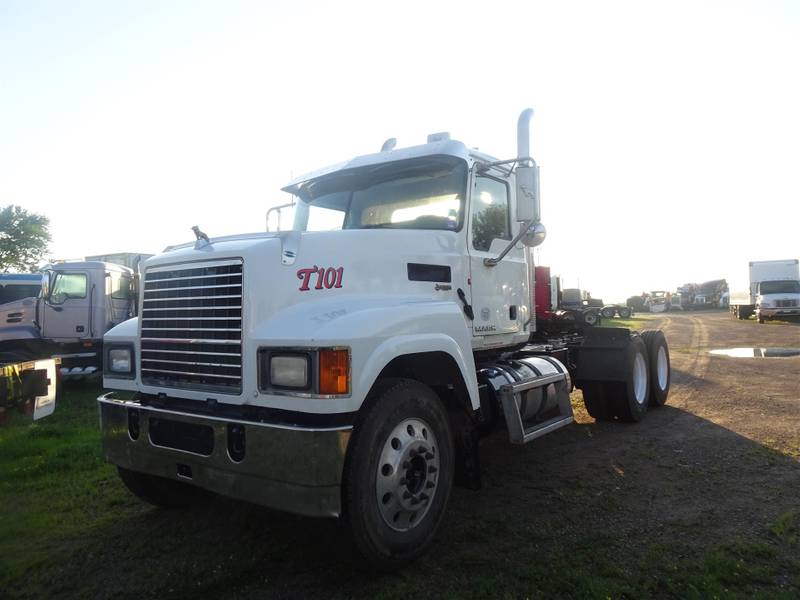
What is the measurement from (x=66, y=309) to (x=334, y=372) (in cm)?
1157

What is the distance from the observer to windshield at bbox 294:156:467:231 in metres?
4.86

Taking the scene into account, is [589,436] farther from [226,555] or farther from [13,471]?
[13,471]

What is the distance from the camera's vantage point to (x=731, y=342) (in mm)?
18859

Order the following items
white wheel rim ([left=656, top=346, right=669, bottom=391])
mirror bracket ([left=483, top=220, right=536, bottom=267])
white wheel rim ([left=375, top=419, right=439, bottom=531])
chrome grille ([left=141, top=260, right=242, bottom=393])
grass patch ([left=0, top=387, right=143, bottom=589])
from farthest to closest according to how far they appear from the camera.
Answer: white wheel rim ([left=656, top=346, right=669, bottom=391]) → mirror bracket ([left=483, top=220, right=536, bottom=267]) → grass patch ([left=0, top=387, right=143, bottom=589]) → chrome grille ([left=141, top=260, right=242, bottom=393]) → white wheel rim ([left=375, top=419, right=439, bottom=531])

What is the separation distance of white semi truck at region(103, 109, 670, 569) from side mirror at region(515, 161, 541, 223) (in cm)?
2

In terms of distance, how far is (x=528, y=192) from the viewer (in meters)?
4.94

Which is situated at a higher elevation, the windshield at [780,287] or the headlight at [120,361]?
the windshield at [780,287]

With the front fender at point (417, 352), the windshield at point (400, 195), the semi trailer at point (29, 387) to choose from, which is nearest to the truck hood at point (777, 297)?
the windshield at point (400, 195)

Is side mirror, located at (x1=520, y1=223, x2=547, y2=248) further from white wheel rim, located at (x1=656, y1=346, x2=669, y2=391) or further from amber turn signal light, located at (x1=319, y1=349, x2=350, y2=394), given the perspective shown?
white wheel rim, located at (x1=656, y1=346, x2=669, y2=391)

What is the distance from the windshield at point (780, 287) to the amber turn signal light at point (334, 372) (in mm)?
33610

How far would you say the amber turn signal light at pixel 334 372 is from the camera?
10.3ft

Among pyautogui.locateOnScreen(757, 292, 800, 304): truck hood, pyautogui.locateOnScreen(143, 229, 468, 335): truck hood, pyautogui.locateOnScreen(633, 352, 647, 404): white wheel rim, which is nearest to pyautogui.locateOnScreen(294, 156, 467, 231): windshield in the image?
pyautogui.locateOnScreen(143, 229, 468, 335): truck hood

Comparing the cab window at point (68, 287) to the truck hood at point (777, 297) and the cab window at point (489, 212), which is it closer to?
the cab window at point (489, 212)

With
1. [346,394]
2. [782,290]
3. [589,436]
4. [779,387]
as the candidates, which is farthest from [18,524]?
[782,290]
